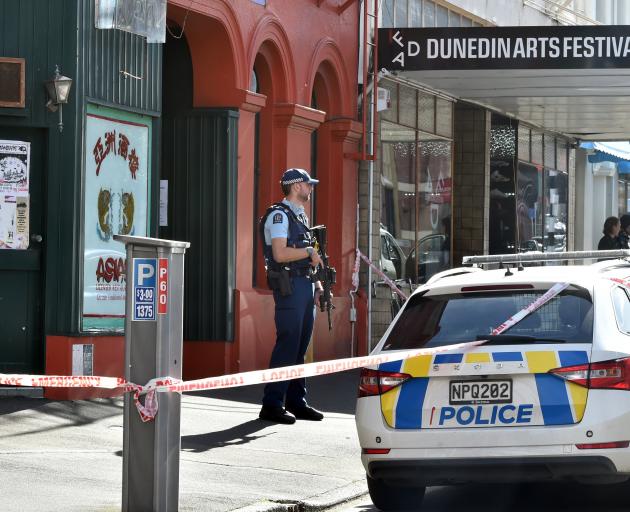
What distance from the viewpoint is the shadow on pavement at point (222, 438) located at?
1054cm

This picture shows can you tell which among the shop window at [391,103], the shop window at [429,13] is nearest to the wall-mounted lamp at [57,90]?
the shop window at [391,103]

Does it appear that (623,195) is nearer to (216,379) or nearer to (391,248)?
(391,248)

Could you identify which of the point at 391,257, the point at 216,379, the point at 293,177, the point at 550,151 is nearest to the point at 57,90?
the point at 293,177

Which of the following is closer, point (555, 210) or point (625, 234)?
point (625, 234)

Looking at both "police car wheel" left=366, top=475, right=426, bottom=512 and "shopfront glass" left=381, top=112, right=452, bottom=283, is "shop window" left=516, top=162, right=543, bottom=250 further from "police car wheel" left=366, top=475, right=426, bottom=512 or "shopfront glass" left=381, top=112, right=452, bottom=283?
"police car wheel" left=366, top=475, right=426, bottom=512

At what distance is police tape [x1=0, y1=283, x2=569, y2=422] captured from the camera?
24.4 feet

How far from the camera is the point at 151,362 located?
7441mm

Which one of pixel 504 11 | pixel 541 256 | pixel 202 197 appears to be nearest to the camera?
pixel 541 256

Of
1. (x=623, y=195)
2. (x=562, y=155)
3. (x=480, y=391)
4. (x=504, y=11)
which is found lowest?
(x=480, y=391)

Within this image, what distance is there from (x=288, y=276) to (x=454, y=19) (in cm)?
1206

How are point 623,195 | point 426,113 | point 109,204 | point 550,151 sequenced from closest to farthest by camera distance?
point 109,204 → point 426,113 → point 550,151 → point 623,195

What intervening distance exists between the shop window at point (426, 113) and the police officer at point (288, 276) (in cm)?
979

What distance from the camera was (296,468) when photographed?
9.80 meters

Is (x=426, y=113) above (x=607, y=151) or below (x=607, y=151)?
below
